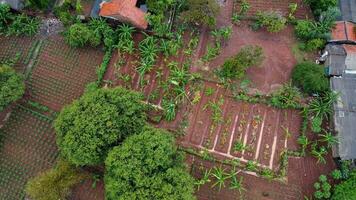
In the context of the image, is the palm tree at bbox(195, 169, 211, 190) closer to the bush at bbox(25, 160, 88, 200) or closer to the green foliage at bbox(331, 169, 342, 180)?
the bush at bbox(25, 160, 88, 200)

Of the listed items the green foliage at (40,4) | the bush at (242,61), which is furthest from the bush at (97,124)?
the green foliage at (40,4)

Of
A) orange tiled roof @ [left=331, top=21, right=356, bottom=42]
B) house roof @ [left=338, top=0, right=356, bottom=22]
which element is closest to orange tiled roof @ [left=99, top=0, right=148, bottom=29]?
orange tiled roof @ [left=331, top=21, right=356, bottom=42]

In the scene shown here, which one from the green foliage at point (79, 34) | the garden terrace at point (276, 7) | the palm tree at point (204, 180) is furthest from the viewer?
the garden terrace at point (276, 7)

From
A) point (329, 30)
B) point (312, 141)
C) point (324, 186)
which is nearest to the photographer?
point (324, 186)

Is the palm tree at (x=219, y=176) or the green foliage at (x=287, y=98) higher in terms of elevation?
the green foliage at (x=287, y=98)

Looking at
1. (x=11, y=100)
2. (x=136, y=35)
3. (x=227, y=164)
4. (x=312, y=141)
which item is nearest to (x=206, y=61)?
(x=136, y=35)

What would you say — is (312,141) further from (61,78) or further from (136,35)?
(61,78)

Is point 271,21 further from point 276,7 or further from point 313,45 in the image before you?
point 313,45

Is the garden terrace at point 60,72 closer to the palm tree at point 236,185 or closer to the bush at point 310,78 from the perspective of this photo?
the palm tree at point 236,185
